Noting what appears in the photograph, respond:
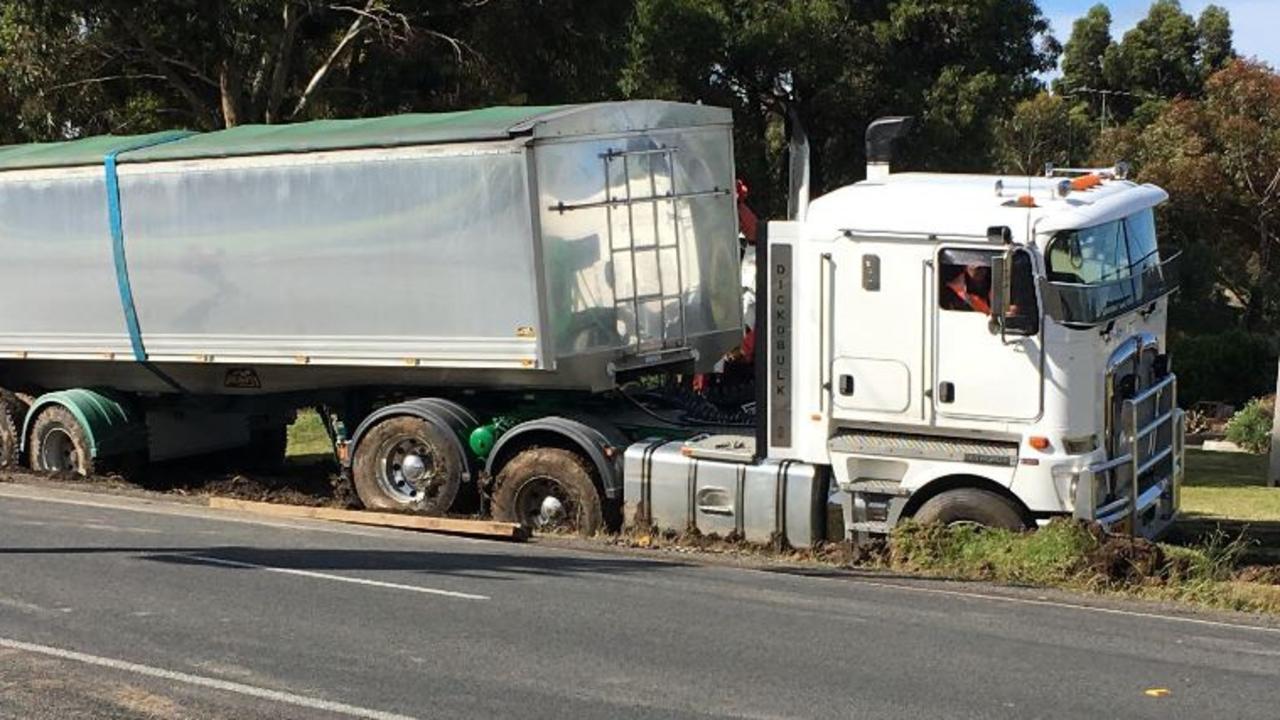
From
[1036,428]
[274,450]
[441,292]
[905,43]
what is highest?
[905,43]

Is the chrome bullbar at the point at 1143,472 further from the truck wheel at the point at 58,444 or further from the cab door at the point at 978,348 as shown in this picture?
the truck wheel at the point at 58,444

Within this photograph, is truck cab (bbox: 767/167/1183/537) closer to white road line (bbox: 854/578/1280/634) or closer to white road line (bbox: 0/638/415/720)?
→ white road line (bbox: 854/578/1280/634)

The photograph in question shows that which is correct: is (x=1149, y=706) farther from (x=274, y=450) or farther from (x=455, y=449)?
(x=274, y=450)

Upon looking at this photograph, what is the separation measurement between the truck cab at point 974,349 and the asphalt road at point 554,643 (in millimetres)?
973

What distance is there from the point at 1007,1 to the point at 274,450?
83.0 feet

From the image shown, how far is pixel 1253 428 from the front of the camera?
25.6m

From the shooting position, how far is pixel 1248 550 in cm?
1202

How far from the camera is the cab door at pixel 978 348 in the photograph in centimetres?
1070

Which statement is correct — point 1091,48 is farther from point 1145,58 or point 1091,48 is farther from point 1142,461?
point 1142,461

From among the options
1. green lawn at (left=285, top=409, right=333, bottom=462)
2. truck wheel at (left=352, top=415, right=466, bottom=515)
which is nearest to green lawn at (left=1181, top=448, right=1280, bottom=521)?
truck wheel at (left=352, top=415, right=466, bottom=515)

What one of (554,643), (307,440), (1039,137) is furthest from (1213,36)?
(554,643)

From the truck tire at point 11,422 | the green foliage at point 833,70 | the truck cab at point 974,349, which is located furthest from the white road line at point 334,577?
the green foliage at point 833,70

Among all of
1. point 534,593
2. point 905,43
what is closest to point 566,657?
point 534,593

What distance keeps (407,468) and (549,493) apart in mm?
1478
